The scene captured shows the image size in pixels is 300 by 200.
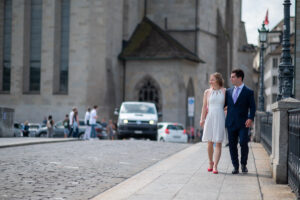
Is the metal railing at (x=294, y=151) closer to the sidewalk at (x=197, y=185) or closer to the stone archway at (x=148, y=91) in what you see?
the sidewalk at (x=197, y=185)

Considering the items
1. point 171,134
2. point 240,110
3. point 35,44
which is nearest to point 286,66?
point 240,110

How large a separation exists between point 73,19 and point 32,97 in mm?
6602

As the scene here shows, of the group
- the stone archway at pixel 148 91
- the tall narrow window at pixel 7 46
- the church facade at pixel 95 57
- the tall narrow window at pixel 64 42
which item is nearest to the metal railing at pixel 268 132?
the church facade at pixel 95 57

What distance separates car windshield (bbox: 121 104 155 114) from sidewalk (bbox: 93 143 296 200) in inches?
738

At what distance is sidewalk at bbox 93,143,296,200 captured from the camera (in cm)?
834

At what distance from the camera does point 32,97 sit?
45.5 meters

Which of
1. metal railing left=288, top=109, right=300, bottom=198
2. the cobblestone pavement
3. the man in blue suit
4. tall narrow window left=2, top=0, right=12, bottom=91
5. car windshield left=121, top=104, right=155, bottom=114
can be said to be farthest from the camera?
tall narrow window left=2, top=0, right=12, bottom=91

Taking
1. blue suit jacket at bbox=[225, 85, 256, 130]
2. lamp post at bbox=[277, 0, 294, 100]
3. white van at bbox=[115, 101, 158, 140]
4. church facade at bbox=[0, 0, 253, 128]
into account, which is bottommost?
white van at bbox=[115, 101, 158, 140]

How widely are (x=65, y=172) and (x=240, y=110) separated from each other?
11.4 feet

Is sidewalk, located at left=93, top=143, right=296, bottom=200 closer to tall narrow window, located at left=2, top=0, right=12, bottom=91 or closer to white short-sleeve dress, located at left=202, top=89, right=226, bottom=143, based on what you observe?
white short-sleeve dress, located at left=202, top=89, right=226, bottom=143

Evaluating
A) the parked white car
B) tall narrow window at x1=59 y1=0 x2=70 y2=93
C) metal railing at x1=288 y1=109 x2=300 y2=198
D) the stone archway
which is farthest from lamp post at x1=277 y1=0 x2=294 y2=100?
the stone archway

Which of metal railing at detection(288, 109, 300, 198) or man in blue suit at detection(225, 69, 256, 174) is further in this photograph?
man in blue suit at detection(225, 69, 256, 174)

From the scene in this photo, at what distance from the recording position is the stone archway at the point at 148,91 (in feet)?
154

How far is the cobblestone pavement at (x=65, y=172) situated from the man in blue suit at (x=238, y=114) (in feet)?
6.74
